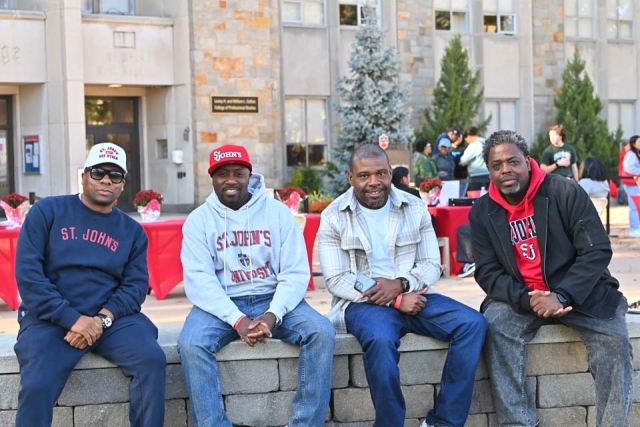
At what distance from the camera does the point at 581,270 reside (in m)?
5.88

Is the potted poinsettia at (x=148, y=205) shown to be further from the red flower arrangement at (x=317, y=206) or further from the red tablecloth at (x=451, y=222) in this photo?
the red flower arrangement at (x=317, y=206)

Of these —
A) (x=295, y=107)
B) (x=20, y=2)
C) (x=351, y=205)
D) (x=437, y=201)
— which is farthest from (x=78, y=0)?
(x=351, y=205)

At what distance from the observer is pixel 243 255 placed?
6066 millimetres

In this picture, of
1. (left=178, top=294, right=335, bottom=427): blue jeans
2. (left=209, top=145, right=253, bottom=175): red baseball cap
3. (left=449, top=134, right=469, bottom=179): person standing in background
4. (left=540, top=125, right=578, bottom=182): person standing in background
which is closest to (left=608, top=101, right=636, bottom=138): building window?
(left=449, top=134, right=469, bottom=179): person standing in background

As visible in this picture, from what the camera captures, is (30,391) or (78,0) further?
(78,0)

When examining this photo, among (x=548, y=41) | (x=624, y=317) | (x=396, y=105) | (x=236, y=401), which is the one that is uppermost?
(x=548, y=41)

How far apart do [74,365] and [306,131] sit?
20635 millimetres

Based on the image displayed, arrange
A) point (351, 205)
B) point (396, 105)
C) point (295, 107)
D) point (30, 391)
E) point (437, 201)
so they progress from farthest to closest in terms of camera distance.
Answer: point (295, 107) < point (396, 105) < point (437, 201) < point (351, 205) < point (30, 391)

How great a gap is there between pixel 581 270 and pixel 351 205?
1294 millimetres

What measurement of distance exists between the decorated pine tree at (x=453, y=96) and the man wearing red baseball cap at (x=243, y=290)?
775 inches

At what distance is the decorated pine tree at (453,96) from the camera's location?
25.9m

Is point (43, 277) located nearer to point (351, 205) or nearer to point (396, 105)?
point (351, 205)

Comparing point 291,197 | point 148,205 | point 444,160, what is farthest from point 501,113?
point 148,205

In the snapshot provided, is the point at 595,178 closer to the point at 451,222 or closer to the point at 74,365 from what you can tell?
the point at 451,222
